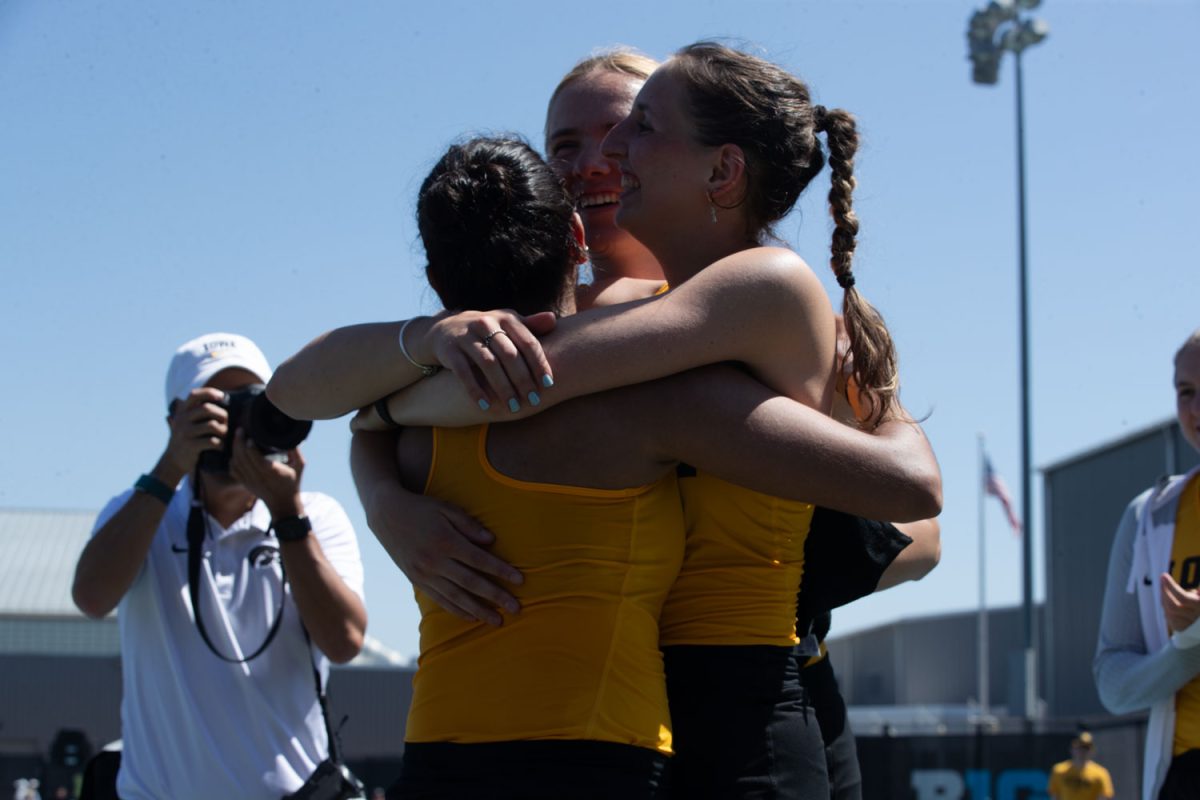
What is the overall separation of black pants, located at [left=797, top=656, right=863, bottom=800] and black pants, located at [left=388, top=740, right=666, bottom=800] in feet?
2.04

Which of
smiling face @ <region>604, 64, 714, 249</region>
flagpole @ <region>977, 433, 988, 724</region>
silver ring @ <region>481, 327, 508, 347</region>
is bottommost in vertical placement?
flagpole @ <region>977, 433, 988, 724</region>

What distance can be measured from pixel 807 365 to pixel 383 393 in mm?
658

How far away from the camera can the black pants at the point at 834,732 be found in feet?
8.03

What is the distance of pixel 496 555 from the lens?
194 cm


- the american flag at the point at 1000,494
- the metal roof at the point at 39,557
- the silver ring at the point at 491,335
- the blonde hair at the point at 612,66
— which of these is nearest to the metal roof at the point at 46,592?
the metal roof at the point at 39,557

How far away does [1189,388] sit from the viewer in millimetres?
3676

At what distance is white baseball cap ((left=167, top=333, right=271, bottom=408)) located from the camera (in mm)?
3887

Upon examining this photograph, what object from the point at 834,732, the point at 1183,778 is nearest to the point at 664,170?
the point at 834,732

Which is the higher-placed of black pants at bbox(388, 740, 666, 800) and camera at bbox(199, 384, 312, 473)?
camera at bbox(199, 384, 312, 473)

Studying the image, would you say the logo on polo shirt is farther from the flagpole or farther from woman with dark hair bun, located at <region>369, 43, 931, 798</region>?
the flagpole

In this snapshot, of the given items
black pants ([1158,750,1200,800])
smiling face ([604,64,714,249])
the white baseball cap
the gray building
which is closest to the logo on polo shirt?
the white baseball cap

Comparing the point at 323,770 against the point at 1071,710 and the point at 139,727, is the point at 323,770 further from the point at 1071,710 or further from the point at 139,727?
the point at 1071,710

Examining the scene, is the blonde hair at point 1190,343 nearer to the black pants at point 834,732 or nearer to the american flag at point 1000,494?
the black pants at point 834,732

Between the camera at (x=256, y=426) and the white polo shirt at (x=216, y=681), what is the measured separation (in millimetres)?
181
